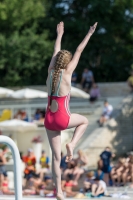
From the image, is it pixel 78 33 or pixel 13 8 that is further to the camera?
pixel 78 33

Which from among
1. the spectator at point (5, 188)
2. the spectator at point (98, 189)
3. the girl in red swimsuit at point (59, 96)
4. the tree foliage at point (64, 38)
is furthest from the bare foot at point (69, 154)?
the tree foliage at point (64, 38)

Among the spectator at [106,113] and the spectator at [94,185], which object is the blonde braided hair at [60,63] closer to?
the spectator at [94,185]

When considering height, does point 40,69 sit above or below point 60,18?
below

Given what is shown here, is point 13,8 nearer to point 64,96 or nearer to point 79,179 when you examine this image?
point 79,179

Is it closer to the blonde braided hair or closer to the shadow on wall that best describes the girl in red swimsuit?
the blonde braided hair

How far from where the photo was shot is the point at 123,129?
2431cm

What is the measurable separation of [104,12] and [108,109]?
1021 centimetres

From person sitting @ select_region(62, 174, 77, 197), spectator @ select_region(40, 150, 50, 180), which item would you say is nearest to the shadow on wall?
spectator @ select_region(40, 150, 50, 180)

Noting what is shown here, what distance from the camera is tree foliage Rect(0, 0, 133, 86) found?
30.7 m

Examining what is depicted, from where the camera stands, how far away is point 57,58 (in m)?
6.88

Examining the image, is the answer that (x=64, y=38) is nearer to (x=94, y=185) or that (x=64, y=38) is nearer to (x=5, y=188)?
(x=5, y=188)

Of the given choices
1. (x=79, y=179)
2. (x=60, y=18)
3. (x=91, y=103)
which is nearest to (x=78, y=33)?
(x=60, y=18)

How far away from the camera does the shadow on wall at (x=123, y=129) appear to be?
23703 millimetres

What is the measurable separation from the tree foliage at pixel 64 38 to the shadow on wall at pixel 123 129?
7.57 metres
